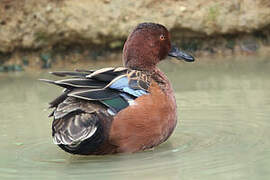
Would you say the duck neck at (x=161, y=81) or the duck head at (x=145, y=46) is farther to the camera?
the duck head at (x=145, y=46)

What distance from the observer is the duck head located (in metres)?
5.57

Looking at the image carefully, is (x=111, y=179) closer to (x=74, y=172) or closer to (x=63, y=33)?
(x=74, y=172)

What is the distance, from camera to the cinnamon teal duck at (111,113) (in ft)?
15.5

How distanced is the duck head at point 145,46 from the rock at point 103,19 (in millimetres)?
4351

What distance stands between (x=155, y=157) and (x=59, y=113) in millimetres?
828

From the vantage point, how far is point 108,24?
398 inches

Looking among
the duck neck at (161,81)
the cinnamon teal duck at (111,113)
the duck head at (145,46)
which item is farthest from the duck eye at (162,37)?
the cinnamon teal duck at (111,113)

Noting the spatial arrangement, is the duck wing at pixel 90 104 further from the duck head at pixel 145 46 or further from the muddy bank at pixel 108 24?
the muddy bank at pixel 108 24

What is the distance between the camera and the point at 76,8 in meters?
10.1

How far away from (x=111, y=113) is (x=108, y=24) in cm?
547

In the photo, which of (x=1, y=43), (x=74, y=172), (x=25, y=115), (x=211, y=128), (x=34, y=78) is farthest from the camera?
(x=1, y=43)

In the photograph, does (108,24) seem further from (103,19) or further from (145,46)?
(145,46)

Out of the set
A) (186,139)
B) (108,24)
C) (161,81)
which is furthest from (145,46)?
(108,24)

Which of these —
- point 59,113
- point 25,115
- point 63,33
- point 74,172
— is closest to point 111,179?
point 74,172
